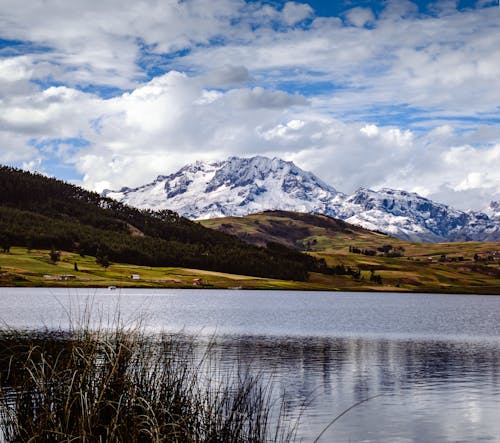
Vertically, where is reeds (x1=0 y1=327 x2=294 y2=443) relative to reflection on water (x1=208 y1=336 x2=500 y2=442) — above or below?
above

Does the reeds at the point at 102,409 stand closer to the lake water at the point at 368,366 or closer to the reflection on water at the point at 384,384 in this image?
the lake water at the point at 368,366

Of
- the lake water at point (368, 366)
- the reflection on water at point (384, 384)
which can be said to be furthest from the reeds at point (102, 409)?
the reflection on water at point (384, 384)

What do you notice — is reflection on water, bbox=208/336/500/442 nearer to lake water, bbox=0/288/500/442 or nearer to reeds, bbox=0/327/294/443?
lake water, bbox=0/288/500/442

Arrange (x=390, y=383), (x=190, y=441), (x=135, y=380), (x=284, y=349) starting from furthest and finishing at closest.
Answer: (x=284, y=349) < (x=390, y=383) < (x=135, y=380) < (x=190, y=441)

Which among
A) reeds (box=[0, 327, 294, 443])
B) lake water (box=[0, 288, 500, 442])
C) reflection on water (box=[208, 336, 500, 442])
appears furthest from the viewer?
lake water (box=[0, 288, 500, 442])

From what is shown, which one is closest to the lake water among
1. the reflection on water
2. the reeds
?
the reflection on water

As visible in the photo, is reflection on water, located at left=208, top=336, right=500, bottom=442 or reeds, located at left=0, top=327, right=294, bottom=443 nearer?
reeds, located at left=0, top=327, right=294, bottom=443

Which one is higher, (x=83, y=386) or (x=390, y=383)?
(x=83, y=386)

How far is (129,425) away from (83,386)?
193 cm

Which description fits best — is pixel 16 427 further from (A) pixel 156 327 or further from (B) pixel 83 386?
(A) pixel 156 327

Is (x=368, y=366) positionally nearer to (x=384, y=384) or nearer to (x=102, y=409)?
(x=384, y=384)

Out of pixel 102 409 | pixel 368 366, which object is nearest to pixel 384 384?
pixel 368 366

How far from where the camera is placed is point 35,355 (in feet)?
152

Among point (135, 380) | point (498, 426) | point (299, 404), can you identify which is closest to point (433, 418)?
point (498, 426)
